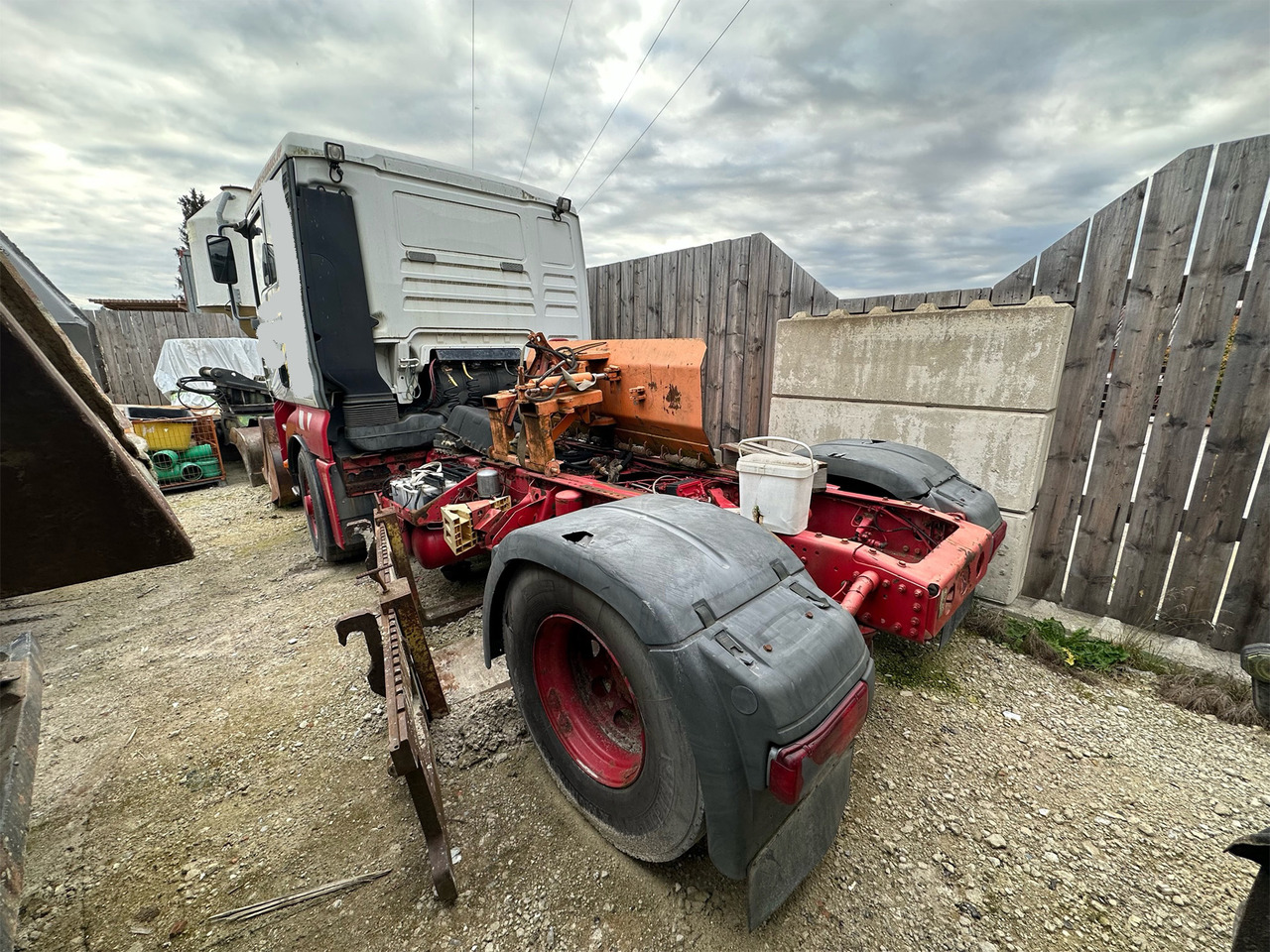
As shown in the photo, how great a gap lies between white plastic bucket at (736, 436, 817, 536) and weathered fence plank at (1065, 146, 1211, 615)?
2399mm

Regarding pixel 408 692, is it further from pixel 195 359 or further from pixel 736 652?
pixel 195 359

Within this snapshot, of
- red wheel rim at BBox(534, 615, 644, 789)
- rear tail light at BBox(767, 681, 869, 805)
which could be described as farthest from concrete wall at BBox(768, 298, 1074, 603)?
red wheel rim at BBox(534, 615, 644, 789)

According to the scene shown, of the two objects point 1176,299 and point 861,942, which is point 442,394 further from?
point 1176,299

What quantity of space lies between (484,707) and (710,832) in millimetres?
1619

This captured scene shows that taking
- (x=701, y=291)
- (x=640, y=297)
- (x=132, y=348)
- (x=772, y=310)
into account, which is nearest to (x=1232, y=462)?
(x=772, y=310)

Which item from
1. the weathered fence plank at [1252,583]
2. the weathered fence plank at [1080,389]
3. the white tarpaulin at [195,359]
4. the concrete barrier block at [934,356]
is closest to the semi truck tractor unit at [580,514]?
the concrete barrier block at [934,356]

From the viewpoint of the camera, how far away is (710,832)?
141 cm

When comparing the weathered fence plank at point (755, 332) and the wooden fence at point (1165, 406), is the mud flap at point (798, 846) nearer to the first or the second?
the wooden fence at point (1165, 406)

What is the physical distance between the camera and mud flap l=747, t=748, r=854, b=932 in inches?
58.0

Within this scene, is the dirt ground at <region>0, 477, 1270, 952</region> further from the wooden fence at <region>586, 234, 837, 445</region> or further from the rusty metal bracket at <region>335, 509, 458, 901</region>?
the wooden fence at <region>586, 234, 837, 445</region>

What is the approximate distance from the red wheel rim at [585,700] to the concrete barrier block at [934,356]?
9.88ft

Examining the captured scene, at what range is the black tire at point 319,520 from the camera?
450 cm

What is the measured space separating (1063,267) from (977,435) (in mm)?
1147

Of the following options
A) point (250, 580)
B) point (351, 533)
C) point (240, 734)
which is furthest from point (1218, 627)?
point (250, 580)
